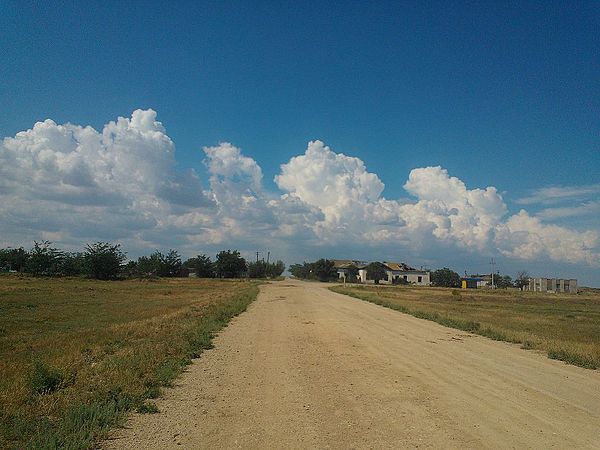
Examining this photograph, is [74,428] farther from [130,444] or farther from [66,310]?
[66,310]

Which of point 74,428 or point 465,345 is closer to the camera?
point 74,428

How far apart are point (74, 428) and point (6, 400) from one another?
248cm

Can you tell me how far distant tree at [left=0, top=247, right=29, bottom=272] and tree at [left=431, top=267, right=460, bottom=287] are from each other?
402 ft

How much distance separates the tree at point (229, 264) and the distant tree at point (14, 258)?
49393mm

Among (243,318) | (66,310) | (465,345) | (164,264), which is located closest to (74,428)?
(465,345)

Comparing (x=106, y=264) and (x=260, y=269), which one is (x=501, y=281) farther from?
(x=106, y=264)

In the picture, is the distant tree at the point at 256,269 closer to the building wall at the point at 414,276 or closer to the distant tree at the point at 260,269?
the distant tree at the point at 260,269

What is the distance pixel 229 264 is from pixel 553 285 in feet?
298

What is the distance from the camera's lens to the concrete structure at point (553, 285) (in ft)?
414

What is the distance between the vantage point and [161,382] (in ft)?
32.3

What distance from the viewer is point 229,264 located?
134250 millimetres

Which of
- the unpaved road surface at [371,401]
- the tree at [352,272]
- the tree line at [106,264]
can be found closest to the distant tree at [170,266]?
the tree line at [106,264]

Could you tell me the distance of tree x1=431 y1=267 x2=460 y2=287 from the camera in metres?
156

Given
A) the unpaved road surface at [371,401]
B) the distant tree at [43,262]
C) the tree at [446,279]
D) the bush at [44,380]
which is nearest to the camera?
the unpaved road surface at [371,401]
